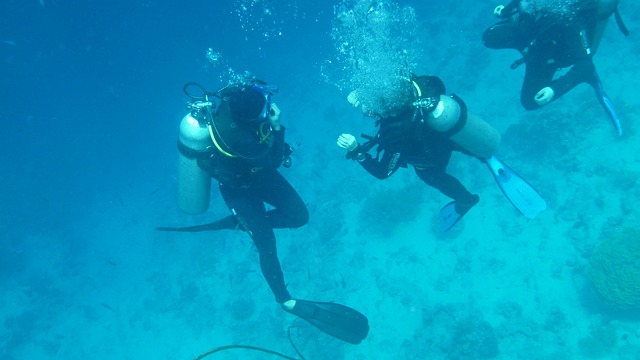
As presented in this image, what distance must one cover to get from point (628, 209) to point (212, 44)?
84.0m

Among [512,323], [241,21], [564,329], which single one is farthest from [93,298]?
[241,21]

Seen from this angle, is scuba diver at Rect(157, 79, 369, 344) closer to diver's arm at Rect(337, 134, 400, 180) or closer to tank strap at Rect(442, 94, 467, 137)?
diver's arm at Rect(337, 134, 400, 180)

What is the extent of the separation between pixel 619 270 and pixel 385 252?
6682 millimetres

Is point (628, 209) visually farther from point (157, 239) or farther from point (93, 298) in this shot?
point (93, 298)

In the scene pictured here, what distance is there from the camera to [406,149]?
5.30 meters

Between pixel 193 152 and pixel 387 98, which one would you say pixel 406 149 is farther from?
pixel 193 152

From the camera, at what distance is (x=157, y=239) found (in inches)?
816

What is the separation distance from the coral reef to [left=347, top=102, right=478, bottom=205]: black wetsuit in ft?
21.3

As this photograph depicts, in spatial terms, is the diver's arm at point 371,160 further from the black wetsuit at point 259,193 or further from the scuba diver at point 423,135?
the black wetsuit at point 259,193

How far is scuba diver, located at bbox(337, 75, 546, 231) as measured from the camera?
4.71 m

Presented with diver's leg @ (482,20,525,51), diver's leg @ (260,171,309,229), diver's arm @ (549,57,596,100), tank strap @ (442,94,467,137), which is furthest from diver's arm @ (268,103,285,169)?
diver's leg @ (482,20,525,51)

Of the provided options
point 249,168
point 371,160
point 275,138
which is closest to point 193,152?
point 249,168

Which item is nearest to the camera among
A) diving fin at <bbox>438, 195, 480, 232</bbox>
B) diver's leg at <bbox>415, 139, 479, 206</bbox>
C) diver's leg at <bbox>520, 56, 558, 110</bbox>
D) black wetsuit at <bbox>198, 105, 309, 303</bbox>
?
black wetsuit at <bbox>198, 105, 309, 303</bbox>

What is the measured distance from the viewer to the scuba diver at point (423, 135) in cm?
471
